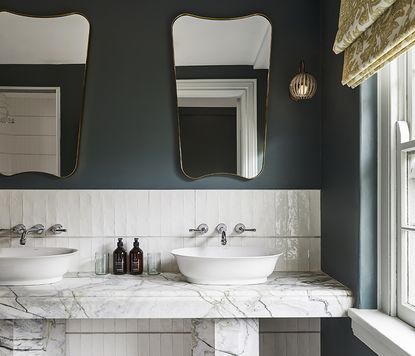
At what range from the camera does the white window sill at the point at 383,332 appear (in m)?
1.68

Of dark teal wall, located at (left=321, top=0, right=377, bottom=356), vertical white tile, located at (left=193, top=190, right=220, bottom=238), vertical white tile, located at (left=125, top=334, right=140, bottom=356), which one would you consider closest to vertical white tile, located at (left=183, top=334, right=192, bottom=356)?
vertical white tile, located at (left=125, top=334, right=140, bottom=356)

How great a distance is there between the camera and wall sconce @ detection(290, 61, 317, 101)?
275cm

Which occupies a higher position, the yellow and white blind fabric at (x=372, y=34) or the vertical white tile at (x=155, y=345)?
the yellow and white blind fabric at (x=372, y=34)

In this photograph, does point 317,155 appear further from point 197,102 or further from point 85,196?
point 85,196

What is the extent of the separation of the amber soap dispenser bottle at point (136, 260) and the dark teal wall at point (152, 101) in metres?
0.34

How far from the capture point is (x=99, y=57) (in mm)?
2863

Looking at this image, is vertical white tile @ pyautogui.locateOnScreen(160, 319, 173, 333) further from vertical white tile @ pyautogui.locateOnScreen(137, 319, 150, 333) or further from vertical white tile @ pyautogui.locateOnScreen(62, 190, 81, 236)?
vertical white tile @ pyautogui.locateOnScreen(62, 190, 81, 236)

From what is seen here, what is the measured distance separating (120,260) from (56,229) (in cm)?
39

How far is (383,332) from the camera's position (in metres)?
1.81

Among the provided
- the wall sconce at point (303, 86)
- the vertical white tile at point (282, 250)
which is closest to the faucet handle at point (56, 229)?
the vertical white tile at point (282, 250)

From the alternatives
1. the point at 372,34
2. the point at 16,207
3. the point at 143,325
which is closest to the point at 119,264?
the point at 143,325

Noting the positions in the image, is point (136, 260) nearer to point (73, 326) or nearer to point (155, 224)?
point (155, 224)

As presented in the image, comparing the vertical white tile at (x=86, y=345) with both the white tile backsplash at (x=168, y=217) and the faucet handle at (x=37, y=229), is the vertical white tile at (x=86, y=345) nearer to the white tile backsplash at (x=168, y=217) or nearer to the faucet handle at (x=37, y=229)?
the white tile backsplash at (x=168, y=217)

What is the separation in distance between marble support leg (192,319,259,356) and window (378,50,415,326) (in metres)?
0.57
